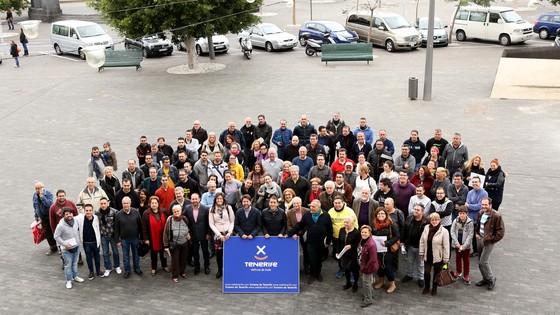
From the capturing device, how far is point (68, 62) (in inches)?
1221

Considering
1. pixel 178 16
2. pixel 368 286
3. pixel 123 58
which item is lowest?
pixel 368 286

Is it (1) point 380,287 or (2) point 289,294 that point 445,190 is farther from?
(2) point 289,294

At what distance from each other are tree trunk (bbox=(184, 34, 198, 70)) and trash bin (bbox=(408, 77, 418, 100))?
9.55 metres

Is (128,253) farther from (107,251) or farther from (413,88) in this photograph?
(413,88)

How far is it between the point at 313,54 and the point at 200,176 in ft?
59.8

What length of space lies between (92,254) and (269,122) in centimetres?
959

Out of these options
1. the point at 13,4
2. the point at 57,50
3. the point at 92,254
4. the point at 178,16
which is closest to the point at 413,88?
the point at 178,16

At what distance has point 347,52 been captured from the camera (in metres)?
27.5

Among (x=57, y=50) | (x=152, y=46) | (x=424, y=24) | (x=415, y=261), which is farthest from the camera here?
(x=57, y=50)

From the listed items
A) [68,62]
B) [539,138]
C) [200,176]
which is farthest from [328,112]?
[68,62]

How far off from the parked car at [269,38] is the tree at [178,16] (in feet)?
14.1

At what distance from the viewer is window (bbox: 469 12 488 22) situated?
31031 millimetres

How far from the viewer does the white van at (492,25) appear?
2981 centimetres

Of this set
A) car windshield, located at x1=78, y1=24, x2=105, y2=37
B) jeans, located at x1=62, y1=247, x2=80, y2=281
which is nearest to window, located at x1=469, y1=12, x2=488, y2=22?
car windshield, located at x1=78, y1=24, x2=105, y2=37
